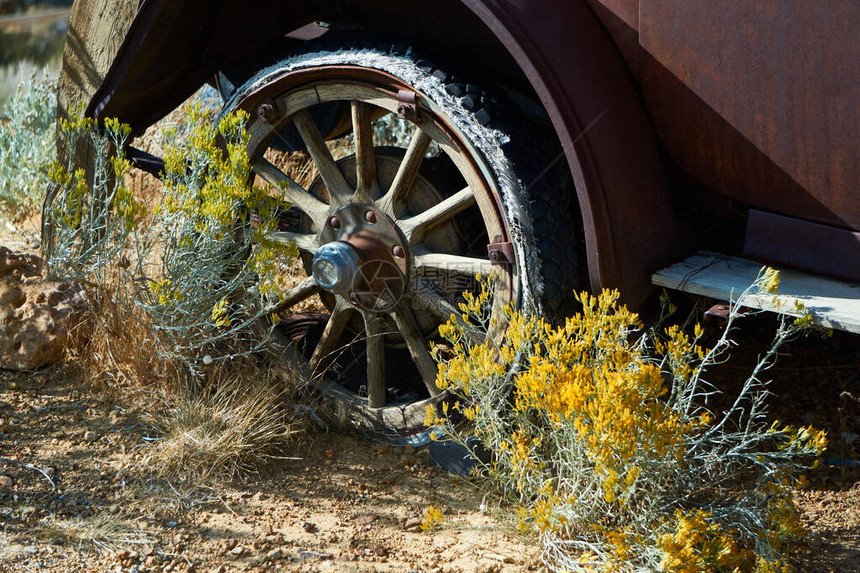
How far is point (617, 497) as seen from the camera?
2.17 metres

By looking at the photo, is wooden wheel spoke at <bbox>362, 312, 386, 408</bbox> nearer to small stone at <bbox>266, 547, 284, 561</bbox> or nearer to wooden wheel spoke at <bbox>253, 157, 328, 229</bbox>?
wooden wheel spoke at <bbox>253, 157, 328, 229</bbox>

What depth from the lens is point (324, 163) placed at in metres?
2.87

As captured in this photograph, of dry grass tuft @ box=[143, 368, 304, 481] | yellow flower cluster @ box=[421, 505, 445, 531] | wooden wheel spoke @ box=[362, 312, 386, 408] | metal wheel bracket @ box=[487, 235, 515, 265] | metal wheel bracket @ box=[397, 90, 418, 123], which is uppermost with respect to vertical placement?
metal wheel bracket @ box=[397, 90, 418, 123]

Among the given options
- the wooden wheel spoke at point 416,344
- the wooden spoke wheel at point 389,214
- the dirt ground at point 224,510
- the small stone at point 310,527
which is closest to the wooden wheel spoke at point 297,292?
the wooden spoke wheel at point 389,214

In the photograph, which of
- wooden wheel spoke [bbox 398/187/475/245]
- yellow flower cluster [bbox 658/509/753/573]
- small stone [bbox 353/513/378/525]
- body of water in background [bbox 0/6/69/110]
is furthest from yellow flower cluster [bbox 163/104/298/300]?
body of water in background [bbox 0/6/69/110]

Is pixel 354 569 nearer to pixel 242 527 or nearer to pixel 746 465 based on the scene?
pixel 242 527

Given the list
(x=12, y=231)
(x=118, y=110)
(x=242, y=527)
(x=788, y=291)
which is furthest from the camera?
(x=12, y=231)

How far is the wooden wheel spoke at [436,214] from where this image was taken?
2568 mm

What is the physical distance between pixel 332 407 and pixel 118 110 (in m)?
1.26

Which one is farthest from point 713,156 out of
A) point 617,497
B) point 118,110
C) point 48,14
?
point 48,14

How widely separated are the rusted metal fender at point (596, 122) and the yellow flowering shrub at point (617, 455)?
123mm

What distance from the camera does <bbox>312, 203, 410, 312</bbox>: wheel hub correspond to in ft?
8.77

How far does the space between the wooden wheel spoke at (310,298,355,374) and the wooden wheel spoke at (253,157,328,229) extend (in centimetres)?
29

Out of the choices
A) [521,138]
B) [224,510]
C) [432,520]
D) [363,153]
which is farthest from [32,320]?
[521,138]
